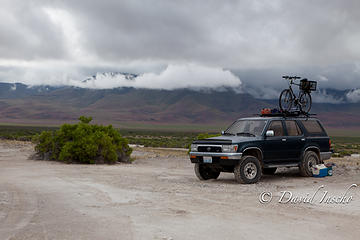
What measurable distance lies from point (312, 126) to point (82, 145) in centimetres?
1167

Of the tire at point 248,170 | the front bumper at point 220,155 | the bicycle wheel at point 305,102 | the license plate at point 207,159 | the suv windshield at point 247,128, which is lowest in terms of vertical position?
the tire at point 248,170

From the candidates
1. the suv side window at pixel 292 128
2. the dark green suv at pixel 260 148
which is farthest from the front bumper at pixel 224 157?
the suv side window at pixel 292 128

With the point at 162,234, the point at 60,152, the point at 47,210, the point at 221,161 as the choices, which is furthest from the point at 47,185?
the point at 60,152

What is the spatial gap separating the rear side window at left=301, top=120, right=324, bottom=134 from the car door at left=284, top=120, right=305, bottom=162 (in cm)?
40

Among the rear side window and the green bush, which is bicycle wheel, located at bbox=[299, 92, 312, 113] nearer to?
the rear side window

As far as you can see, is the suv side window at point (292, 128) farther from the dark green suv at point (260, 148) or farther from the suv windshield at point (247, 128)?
the suv windshield at point (247, 128)

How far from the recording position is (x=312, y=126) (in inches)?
632

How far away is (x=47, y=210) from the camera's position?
9.07 meters

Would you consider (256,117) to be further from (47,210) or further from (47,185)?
(47,210)

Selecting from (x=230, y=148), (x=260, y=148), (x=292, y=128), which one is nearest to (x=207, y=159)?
(x=230, y=148)

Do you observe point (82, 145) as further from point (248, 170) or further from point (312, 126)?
point (312, 126)

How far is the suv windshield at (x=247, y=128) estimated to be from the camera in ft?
47.7

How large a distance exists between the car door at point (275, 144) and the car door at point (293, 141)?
0.68 feet

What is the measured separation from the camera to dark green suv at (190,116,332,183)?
1355 cm
